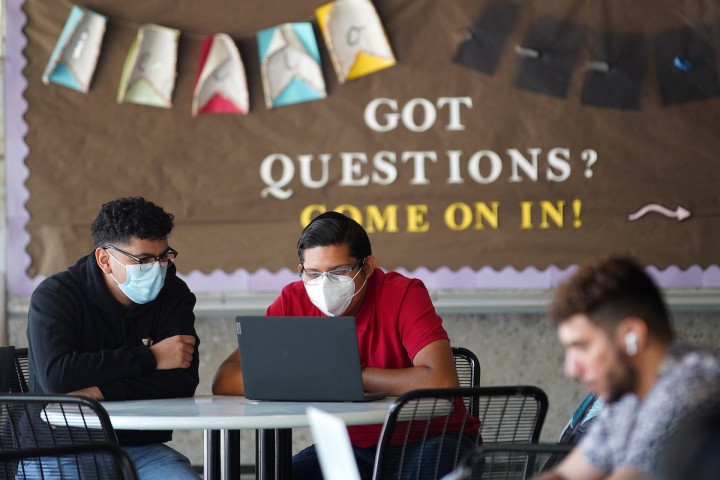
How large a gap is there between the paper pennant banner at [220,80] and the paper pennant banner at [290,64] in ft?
0.38

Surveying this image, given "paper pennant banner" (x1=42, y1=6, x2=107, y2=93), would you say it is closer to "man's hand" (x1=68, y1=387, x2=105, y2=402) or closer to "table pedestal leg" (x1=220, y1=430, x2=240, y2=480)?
"man's hand" (x1=68, y1=387, x2=105, y2=402)

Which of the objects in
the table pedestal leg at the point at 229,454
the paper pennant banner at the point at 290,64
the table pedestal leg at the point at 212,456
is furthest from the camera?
the paper pennant banner at the point at 290,64

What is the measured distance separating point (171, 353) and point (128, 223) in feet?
1.38

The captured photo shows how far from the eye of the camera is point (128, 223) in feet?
10.4

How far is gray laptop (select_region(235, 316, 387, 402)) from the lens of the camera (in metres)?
2.70

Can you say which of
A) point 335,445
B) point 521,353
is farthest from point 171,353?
point 521,353

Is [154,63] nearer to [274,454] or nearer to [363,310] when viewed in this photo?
[363,310]

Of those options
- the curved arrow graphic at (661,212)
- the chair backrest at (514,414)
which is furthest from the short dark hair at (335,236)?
the curved arrow graphic at (661,212)

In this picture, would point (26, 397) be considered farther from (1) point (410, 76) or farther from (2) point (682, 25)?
(2) point (682, 25)

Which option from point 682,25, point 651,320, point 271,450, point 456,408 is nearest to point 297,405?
point 271,450

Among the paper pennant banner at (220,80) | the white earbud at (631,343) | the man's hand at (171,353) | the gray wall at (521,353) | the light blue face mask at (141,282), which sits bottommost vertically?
the gray wall at (521,353)

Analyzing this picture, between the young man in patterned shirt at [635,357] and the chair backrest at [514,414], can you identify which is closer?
the young man in patterned shirt at [635,357]

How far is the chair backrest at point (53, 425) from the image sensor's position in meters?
2.52

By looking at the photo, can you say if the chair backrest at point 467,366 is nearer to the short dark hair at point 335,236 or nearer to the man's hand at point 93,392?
the short dark hair at point 335,236
